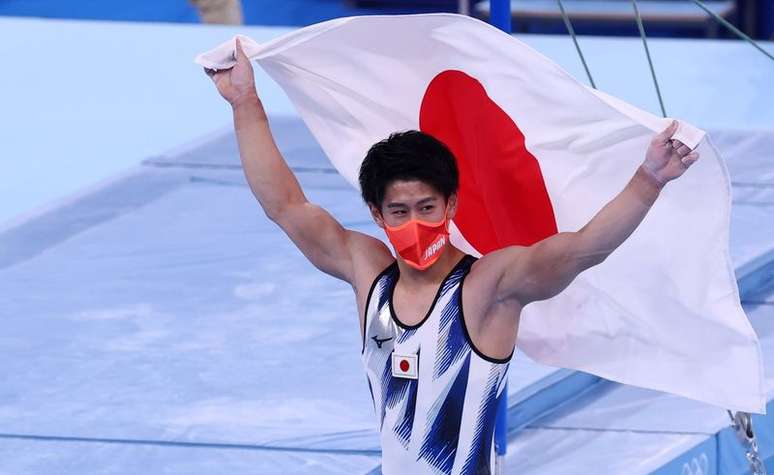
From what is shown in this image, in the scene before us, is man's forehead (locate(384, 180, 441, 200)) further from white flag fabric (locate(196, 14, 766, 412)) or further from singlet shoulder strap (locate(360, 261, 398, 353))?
white flag fabric (locate(196, 14, 766, 412))

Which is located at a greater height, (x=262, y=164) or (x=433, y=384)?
(x=262, y=164)

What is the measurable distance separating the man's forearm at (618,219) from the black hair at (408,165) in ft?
0.84

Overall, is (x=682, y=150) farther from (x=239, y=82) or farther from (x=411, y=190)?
(x=239, y=82)

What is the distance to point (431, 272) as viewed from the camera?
253 centimetres

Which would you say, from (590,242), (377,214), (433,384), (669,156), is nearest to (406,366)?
(433,384)

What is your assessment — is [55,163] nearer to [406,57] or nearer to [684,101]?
[684,101]

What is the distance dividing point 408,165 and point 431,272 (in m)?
0.21

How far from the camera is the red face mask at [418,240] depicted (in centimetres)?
240

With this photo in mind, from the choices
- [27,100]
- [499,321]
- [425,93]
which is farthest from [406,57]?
[27,100]

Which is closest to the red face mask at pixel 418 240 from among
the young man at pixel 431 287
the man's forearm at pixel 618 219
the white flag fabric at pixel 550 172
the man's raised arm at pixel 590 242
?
the young man at pixel 431 287

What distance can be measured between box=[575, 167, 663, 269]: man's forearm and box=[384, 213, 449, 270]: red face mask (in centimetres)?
24

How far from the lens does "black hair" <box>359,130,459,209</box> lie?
243 cm

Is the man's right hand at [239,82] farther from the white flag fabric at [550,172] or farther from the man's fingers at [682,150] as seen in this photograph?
the man's fingers at [682,150]

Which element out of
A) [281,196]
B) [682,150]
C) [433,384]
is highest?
[682,150]
